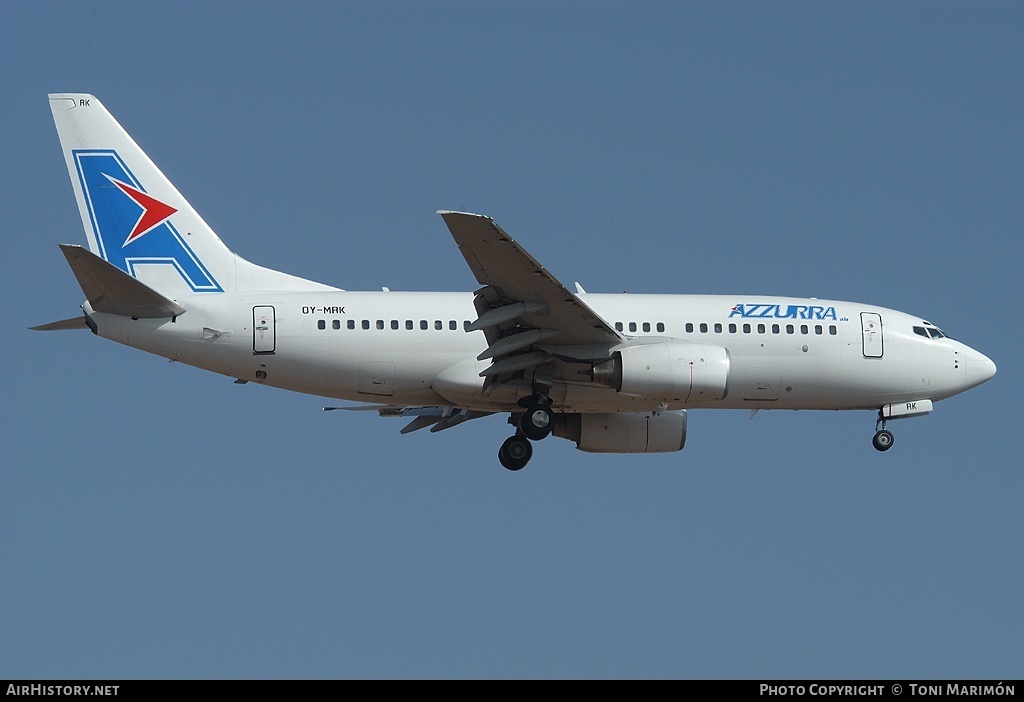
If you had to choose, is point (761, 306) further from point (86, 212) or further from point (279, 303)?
point (86, 212)

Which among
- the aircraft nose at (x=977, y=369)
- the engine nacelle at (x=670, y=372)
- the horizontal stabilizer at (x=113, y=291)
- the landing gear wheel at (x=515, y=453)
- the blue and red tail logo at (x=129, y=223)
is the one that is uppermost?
the blue and red tail logo at (x=129, y=223)

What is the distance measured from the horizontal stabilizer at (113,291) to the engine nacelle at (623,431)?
10.1 metres

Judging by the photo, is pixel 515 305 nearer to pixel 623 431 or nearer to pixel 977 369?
pixel 623 431

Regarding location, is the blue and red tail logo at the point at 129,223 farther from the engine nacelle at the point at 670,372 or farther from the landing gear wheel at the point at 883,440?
the landing gear wheel at the point at 883,440

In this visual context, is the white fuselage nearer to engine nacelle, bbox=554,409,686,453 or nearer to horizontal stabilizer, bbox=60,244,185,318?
horizontal stabilizer, bbox=60,244,185,318

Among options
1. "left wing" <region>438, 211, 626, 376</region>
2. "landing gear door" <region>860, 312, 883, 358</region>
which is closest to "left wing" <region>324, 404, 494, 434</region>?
"left wing" <region>438, 211, 626, 376</region>

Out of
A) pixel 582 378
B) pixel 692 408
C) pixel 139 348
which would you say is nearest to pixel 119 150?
pixel 139 348

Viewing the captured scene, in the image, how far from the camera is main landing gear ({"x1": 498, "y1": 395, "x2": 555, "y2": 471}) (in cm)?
3225

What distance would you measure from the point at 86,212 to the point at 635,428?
45.4 ft

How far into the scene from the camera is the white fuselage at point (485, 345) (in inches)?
1226

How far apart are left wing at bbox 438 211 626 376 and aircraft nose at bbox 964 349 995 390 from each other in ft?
32.3

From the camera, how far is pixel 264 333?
31.2 meters

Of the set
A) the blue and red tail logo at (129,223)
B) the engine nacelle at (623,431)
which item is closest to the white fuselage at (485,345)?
the blue and red tail logo at (129,223)
